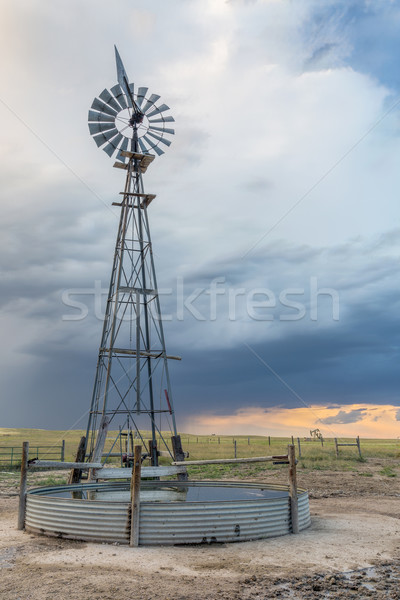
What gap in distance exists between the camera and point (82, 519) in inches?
401

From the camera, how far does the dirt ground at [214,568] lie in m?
7.11

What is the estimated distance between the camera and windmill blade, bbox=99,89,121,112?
701 inches

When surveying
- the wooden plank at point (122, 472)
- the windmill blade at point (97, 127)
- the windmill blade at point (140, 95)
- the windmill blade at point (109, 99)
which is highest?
the windmill blade at point (140, 95)

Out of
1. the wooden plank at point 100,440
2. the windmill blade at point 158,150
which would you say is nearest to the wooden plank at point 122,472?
the wooden plank at point 100,440

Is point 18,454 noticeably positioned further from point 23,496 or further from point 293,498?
point 293,498

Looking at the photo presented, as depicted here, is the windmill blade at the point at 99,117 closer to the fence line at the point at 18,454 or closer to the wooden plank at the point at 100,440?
the wooden plank at the point at 100,440

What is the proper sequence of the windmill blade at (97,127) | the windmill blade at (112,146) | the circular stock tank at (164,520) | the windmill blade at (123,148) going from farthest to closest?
the windmill blade at (123,148) < the windmill blade at (112,146) < the windmill blade at (97,127) < the circular stock tank at (164,520)

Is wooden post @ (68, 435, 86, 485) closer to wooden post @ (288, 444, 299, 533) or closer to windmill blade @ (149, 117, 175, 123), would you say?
wooden post @ (288, 444, 299, 533)

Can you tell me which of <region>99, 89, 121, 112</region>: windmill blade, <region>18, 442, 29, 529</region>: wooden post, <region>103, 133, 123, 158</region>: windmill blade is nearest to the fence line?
<region>18, 442, 29, 529</region>: wooden post

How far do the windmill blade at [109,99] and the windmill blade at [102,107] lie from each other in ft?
0.36

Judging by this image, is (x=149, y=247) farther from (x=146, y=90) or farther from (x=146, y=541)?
(x=146, y=541)

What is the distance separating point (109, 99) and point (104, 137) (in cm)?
135

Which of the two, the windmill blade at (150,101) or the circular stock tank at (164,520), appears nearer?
the circular stock tank at (164,520)

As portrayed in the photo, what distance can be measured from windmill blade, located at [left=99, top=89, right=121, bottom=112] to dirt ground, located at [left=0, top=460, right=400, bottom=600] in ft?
46.2
